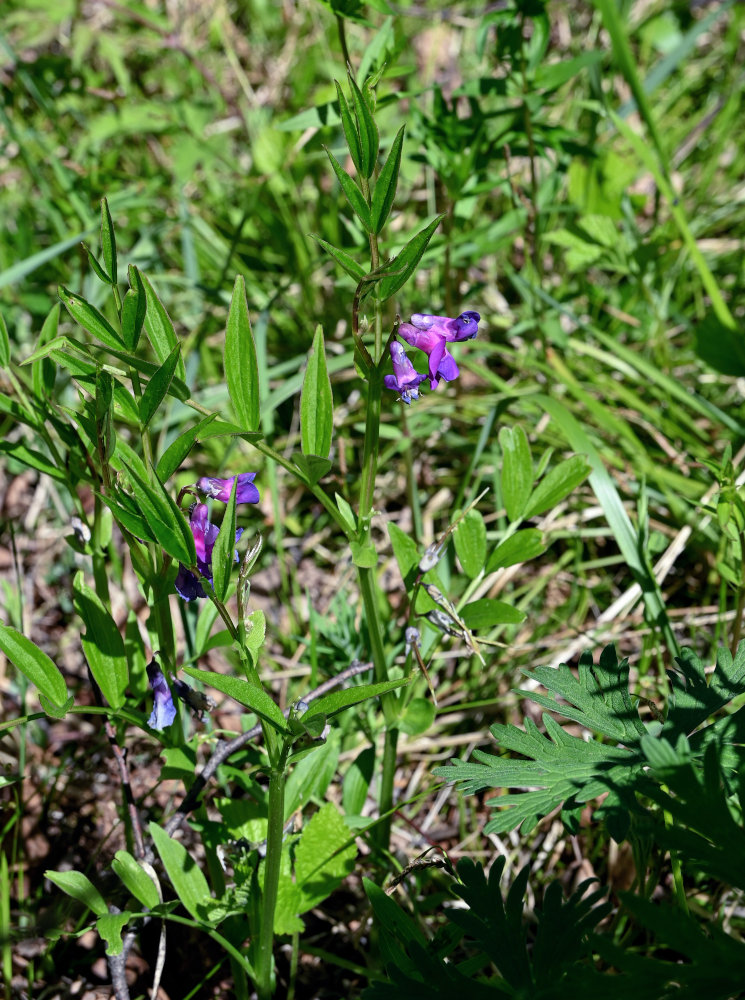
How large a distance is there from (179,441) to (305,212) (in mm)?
2224

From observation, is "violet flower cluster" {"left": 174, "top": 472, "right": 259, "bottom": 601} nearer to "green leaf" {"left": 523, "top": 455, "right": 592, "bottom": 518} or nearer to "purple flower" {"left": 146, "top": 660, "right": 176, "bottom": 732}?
"purple flower" {"left": 146, "top": 660, "right": 176, "bottom": 732}

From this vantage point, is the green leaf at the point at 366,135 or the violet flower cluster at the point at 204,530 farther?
the violet flower cluster at the point at 204,530

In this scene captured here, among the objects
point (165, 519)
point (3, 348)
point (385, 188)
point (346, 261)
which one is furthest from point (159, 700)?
point (385, 188)

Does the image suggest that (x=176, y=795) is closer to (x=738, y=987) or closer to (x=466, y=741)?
(x=466, y=741)

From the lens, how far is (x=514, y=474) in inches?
64.4

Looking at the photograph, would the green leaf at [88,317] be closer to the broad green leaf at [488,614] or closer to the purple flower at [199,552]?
the purple flower at [199,552]

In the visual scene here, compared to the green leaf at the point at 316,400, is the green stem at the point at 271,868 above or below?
below

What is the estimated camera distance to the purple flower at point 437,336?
1.35 metres

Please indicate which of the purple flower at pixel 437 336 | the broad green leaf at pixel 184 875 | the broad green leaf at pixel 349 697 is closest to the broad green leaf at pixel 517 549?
the purple flower at pixel 437 336

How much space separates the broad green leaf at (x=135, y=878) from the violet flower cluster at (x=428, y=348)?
0.84 metres

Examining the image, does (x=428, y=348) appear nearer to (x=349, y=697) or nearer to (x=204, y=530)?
(x=204, y=530)

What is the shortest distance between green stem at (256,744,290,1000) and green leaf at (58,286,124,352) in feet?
2.07

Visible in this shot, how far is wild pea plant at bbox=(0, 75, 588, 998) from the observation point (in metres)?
1.17

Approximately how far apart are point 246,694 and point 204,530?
0.30 m
